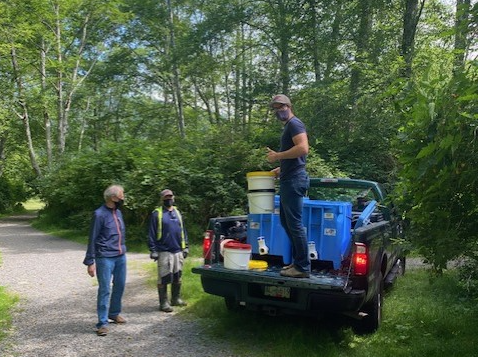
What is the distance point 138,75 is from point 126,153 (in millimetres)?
15133

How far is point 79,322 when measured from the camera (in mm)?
5879

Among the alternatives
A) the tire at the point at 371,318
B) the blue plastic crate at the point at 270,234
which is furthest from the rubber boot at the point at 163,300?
the tire at the point at 371,318

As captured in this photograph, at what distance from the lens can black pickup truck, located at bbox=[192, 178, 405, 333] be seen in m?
4.49

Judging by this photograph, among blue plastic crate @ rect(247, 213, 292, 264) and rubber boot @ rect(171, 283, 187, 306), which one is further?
rubber boot @ rect(171, 283, 187, 306)

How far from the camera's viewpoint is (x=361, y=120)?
15391mm

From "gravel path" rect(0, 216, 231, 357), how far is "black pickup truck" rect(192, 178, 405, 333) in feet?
2.37

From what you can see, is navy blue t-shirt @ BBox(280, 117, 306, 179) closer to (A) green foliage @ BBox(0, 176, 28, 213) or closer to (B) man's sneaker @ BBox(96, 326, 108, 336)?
(B) man's sneaker @ BBox(96, 326, 108, 336)

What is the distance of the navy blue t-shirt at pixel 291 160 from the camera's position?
483cm

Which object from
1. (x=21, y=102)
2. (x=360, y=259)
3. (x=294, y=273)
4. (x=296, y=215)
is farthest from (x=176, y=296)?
(x=21, y=102)

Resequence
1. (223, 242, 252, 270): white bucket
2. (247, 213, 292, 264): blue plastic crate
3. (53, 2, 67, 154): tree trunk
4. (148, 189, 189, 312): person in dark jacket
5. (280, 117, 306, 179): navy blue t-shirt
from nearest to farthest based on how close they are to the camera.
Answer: (280, 117, 306, 179): navy blue t-shirt, (223, 242, 252, 270): white bucket, (247, 213, 292, 264): blue plastic crate, (148, 189, 189, 312): person in dark jacket, (53, 2, 67, 154): tree trunk

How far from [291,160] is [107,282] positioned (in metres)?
2.65

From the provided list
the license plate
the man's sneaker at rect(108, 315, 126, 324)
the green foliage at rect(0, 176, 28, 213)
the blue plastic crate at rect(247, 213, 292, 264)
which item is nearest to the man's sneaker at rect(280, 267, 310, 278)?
the license plate

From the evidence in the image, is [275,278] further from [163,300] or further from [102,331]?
[163,300]

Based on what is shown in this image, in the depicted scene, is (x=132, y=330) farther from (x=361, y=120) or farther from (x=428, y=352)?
(x=361, y=120)
